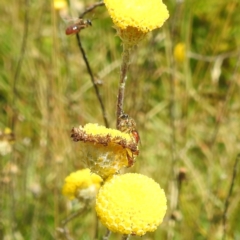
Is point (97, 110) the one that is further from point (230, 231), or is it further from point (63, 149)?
point (230, 231)

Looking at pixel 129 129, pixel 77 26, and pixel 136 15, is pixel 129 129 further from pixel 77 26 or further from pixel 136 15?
pixel 77 26

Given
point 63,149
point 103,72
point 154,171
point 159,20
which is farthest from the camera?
point 103,72

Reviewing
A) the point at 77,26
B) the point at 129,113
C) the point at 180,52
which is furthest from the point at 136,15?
the point at 180,52

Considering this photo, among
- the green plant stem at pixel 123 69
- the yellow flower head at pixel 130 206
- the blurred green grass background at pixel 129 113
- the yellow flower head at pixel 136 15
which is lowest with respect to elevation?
the blurred green grass background at pixel 129 113

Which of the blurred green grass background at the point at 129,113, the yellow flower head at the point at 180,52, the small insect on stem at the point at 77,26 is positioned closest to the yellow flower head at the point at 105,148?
the small insect on stem at the point at 77,26

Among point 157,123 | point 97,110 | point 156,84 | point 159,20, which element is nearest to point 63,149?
point 97,110

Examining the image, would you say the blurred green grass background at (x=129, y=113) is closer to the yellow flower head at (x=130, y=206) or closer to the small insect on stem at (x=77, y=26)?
the small insect on stem at (x=77, y=26)
